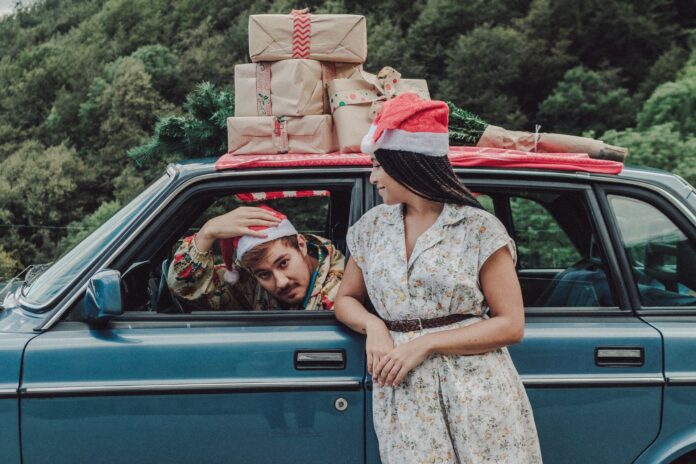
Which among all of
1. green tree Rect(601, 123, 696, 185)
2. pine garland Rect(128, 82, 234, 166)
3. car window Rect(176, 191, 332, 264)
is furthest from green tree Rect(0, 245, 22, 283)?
pine garland Rect(128, 82, 234, 166)

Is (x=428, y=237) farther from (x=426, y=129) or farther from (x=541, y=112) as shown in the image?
(x=541, y=112)

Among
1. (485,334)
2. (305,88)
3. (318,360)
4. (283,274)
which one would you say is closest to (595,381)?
(485,334)

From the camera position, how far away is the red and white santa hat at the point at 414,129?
6.85ft

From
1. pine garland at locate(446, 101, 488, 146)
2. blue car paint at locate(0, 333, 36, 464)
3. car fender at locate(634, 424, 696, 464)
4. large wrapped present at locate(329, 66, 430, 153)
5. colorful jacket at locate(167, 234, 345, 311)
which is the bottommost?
car fender at locate(634, 424, 696, 464)

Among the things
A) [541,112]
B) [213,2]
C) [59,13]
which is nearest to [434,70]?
[541,112]

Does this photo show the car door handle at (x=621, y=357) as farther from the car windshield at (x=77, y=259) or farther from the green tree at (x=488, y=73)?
the green tree at (x=488, y=73)

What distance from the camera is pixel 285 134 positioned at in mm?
2826

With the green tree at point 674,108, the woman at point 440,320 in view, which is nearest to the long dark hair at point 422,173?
the woman at point 440,320

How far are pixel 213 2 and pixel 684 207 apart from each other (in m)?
34.7

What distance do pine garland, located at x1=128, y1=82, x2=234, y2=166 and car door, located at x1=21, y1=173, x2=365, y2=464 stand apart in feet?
4.32

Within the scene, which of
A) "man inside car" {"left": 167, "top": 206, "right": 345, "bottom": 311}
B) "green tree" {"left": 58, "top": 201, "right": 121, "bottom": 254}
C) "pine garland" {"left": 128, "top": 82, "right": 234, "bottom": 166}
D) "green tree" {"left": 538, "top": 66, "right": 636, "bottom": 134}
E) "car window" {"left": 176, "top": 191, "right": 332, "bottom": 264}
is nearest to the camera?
"man inside car" {"left": 167, "top": 206, "right": 345, "bottom": 311}

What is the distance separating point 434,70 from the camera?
28922 mm

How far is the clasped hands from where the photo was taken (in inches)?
81.9

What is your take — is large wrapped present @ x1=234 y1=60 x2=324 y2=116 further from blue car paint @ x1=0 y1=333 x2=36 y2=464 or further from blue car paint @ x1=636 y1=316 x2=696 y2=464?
blue car paint @ x1=636 y1=316 x2=696 y2=464
